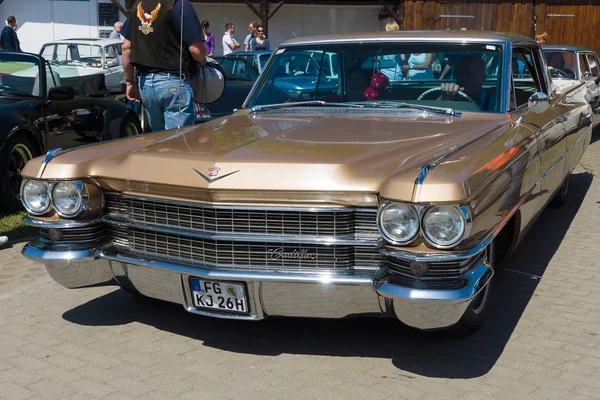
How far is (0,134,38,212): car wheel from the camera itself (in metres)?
6.81

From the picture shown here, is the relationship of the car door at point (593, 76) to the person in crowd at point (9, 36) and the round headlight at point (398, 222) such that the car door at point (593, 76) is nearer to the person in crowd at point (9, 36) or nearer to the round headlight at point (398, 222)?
the round headlight at point (398, 222)

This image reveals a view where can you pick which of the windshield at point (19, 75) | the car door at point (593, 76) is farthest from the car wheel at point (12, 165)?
the car door at point (593, 76)

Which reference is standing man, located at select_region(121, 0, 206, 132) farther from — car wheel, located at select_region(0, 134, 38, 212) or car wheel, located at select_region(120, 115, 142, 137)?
car wheel, located at select_region(120, 115, 142, 137)

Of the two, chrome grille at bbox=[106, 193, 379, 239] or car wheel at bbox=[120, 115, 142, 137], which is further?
car wheel at bbox=[120, 115, 142, 137]

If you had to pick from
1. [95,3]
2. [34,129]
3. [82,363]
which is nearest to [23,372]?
[82,363]

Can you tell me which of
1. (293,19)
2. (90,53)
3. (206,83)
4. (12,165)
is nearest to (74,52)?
(90,53)

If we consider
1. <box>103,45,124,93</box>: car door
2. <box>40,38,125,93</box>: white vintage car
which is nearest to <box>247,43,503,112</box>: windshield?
<box>103,45,124,93</box>: car door

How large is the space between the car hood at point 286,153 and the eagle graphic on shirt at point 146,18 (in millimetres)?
1321

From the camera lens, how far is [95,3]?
20.0 metres

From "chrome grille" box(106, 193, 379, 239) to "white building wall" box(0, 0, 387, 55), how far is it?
53.2ft

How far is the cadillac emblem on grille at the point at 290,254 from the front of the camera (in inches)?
136

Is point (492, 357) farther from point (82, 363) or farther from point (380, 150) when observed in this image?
point (82, 363)

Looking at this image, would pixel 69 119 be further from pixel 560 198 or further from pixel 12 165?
pixel 560 198

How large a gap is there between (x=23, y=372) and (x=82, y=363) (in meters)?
0.28
